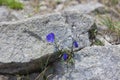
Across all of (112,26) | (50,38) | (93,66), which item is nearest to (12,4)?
(112,26)

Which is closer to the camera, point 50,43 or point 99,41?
point 50,43

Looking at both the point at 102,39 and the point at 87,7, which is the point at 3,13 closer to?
the point at 87,7

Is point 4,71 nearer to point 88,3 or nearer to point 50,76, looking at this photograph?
point 50,76

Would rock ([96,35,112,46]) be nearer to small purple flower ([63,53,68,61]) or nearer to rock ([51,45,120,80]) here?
rock ([51,45,120,80])

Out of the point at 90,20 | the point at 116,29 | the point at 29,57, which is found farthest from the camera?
the point at 116,29

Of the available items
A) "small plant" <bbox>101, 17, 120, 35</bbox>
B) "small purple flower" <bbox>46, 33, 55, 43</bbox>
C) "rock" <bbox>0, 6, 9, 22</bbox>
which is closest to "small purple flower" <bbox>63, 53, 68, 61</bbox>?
"small purple flower" <bbox>46, 33, 55, 43</bbox>

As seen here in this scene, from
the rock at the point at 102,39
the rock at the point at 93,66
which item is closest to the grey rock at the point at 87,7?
the rock at the point at 102,39

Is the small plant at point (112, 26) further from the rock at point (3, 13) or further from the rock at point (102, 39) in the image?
the rock at point (3, 13)

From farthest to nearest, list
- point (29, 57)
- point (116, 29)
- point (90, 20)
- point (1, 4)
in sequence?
point (1, 4)
point (116, 29)
point (90, 20)
point (29, 57)

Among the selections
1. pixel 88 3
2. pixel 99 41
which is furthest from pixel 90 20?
pixel 88 3
